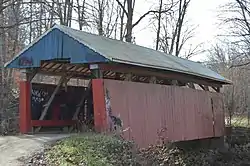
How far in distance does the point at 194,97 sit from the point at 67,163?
10.1 metres

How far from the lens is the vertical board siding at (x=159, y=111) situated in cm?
1216

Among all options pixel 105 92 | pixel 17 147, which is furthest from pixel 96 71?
pixel 17 147

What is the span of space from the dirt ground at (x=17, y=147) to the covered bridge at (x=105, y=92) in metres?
1.68

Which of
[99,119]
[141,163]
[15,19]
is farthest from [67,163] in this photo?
[15,19]

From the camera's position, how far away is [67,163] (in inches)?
322

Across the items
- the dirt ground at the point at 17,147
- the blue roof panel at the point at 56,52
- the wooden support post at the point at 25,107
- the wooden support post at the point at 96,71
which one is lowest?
the dirt ground at the point at 17,147

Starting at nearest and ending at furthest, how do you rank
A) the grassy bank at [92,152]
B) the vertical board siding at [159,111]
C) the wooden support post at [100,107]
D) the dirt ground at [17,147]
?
the grassy bank at [92,152] → the dirt ground at [17,147] → the wooden support post at [100,107] → the vertical board siding at [159,111]

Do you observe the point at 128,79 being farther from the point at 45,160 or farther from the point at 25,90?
the point at 45,160

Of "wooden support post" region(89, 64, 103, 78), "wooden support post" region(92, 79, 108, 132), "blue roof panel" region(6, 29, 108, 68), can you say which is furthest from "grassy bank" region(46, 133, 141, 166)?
"blue roof panel" region(6, 29, 108, 68)

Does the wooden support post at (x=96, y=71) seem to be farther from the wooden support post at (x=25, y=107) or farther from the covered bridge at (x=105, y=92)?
the wooden support post at (x=25, y=107)

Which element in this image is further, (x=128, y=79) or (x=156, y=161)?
(x=128, y=79)

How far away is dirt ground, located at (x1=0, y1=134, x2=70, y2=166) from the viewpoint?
28.4 ft

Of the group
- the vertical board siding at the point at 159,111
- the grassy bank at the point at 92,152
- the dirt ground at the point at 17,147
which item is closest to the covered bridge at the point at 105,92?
the vertical board siding at the point at 159,111

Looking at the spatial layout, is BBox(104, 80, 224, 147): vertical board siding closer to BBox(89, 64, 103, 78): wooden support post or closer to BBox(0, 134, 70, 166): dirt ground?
BBox(89, 64, 103, 78): wooden support post
